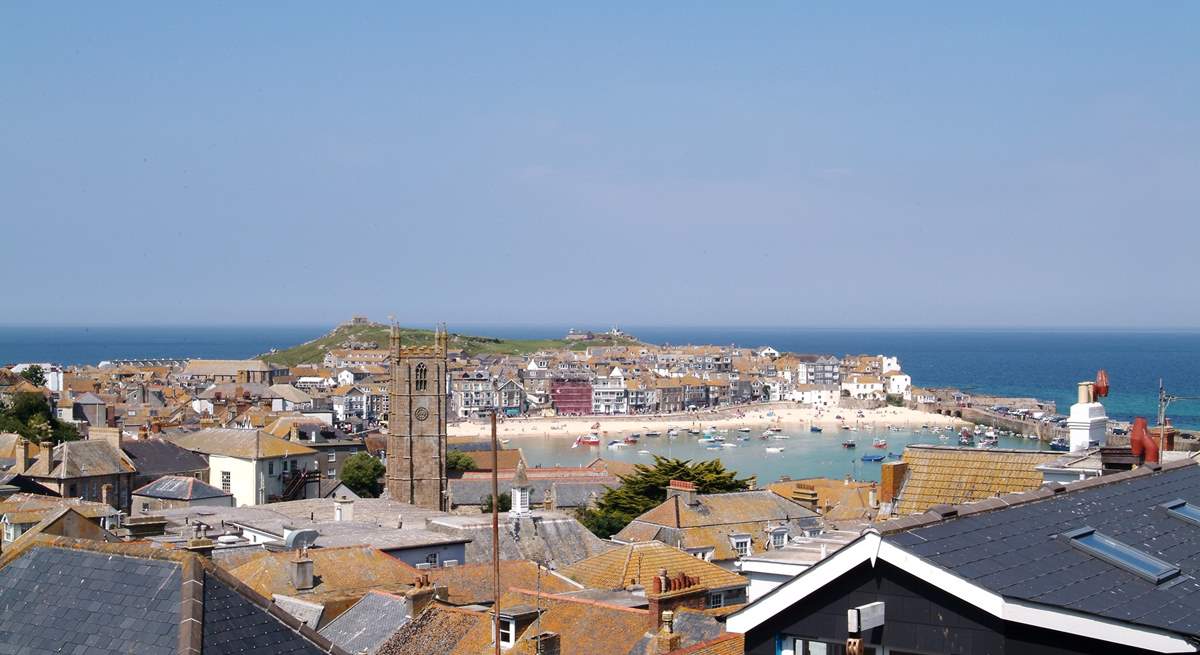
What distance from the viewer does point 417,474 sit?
58.1 metres

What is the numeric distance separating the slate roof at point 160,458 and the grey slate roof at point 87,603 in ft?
142

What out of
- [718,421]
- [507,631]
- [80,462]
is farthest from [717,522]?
[718,421]

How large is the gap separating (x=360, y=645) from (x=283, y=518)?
1691 cm

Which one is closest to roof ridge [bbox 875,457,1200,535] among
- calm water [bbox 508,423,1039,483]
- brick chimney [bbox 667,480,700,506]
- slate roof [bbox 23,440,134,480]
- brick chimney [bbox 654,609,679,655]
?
brick chimney [bbox 654,609,679,655]

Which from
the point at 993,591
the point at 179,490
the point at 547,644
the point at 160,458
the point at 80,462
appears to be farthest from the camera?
the point at 160,458

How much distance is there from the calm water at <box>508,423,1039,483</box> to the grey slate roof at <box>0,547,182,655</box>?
271 feet

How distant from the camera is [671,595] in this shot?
1471 cm

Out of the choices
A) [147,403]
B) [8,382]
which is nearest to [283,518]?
[8,382]

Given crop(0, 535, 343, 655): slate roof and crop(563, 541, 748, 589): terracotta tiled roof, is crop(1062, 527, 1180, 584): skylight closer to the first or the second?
crop(0, 535, 343, 655): slate roof

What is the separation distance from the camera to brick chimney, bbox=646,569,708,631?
14.4 meters

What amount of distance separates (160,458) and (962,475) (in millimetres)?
44331

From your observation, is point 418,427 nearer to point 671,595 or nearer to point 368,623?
point 368,623

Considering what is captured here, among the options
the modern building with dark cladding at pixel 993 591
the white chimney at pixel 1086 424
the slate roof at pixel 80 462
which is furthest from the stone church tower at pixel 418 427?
the modern building with dark cladding at pixel 993 591

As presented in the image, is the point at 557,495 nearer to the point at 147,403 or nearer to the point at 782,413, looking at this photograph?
the point at 147,403
